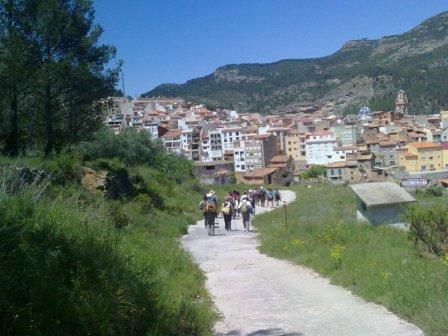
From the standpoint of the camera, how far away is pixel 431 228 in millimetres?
9336

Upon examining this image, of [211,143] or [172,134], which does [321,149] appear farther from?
[172,134]

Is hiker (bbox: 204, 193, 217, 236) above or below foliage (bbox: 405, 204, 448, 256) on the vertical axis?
below

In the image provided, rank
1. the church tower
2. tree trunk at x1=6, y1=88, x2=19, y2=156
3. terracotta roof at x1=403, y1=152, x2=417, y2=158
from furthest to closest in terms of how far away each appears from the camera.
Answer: the church tower, terracotta roof at x1=403, y1=152, x2=417, y2=158, tree trunk at x1=6, y1=88, x2=19, y2=156

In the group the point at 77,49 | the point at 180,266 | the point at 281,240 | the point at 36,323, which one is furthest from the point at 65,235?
the point at 77,49

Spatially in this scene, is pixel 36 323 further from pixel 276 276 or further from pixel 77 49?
pixel 77 49

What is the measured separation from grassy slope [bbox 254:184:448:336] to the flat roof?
69 centimetres

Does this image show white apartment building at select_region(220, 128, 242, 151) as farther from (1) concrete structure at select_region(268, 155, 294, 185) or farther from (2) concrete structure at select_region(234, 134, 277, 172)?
(1) concrete structure at select_region(268, 155, 294, 185)

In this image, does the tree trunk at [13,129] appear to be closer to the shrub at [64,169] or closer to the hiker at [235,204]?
the shrub at [64,169]

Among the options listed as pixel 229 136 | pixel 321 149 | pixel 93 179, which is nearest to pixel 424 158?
pixel 321 149

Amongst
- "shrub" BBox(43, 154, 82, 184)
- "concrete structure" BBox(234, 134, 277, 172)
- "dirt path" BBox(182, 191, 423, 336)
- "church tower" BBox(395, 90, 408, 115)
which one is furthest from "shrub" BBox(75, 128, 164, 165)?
"church tower" BBox(395, 90, 408, 115)

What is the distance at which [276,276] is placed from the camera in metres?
9.26

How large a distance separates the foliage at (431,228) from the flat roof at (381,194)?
11.5 ft

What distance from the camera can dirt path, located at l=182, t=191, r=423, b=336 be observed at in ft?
19.4

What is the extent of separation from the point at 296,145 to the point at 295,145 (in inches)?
20.8
